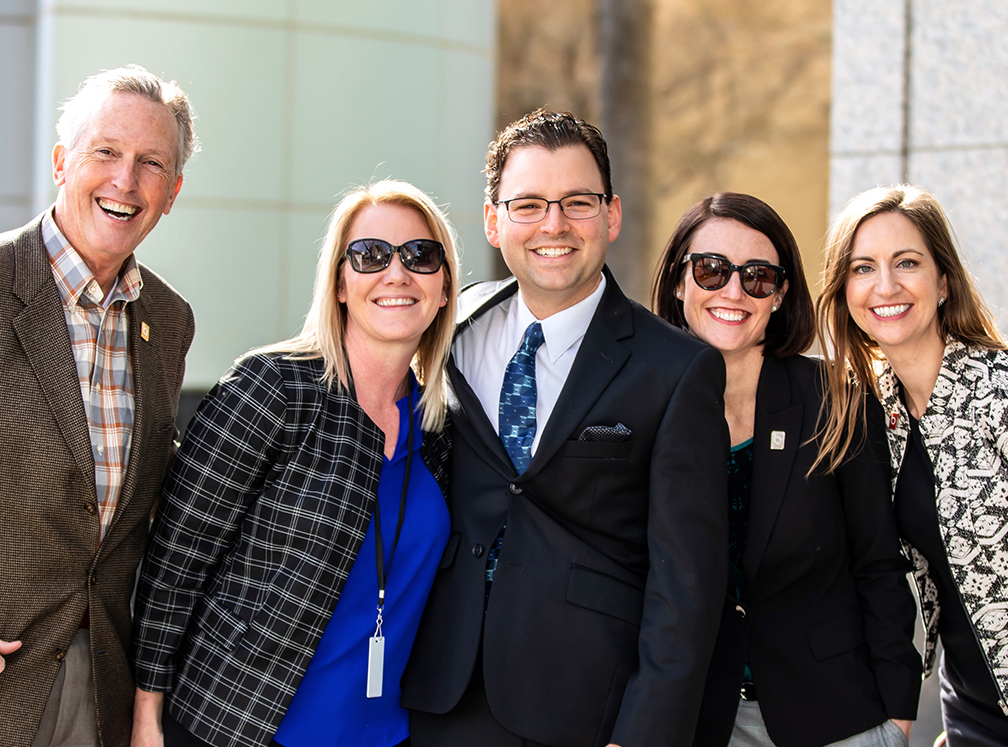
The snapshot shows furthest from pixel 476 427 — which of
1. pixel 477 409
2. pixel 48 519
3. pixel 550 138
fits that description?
pixel 48 519

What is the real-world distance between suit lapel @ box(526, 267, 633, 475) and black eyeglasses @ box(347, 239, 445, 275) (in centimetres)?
56

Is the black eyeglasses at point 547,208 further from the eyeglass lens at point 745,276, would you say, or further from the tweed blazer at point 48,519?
the tweed blazer at point 48,519

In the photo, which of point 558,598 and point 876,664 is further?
point 876,664

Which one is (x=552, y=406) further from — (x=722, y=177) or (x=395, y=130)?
(x=722, y=177)

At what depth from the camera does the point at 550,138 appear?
299 cm

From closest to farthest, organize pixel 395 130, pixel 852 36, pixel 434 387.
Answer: pixel 434 387 → pixel 852 36 → pixel 395 130

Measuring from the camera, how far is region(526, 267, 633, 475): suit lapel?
107 inches

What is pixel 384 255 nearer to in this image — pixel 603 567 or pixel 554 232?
pixel 554 232

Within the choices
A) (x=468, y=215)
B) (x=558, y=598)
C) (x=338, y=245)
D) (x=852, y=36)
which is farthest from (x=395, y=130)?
(x=558, y=598)

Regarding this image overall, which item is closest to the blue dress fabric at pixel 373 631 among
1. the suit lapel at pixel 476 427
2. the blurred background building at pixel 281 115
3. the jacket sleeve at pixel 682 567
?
the suit lapel at pixel 476 427

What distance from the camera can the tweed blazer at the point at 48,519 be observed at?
8.43 ft

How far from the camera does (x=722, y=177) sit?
1070cm

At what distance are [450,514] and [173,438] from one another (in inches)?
36.3

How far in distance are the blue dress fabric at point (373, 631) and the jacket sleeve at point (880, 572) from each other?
1286 mm
